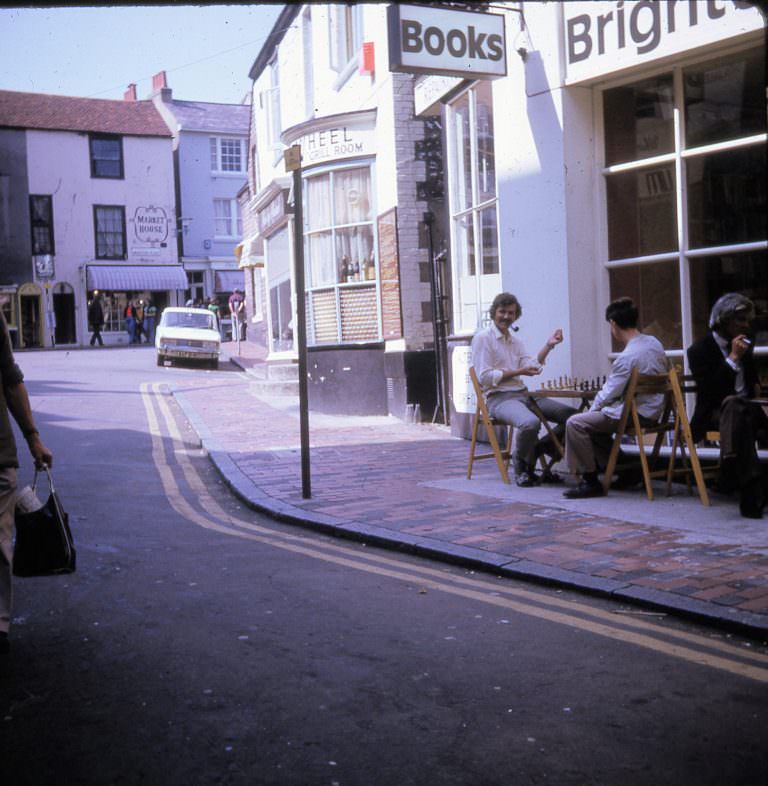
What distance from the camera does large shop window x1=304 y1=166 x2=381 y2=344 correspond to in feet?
52.0

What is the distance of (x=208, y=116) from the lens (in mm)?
50844

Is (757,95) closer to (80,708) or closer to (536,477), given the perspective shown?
(536,477)

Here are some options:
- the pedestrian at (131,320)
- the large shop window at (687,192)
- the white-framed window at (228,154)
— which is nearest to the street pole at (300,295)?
the large shop window at (687,192)

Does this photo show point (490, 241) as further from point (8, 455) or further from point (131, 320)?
point (131, 320)

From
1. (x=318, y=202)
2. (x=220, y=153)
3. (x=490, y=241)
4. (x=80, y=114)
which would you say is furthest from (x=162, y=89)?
(x=490, y=241)

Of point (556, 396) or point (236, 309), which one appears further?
point (236, 309)

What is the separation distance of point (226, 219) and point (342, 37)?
3473 centimetres

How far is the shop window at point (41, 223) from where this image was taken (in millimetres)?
43750

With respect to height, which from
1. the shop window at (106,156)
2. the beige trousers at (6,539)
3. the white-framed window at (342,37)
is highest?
the shop window at (106,156)

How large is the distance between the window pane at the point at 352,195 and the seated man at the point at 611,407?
8.44 m

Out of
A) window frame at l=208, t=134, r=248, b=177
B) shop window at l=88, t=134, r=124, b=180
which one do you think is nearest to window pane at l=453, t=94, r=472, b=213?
shop window at l=88, t=134, r=124, b=180

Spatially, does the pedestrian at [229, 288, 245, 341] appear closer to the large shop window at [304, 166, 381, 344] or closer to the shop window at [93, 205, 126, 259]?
the shop window at [93, 205, 126, 259]

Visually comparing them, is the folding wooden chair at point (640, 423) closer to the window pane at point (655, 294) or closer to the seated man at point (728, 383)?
the seated man at point (728, 383)

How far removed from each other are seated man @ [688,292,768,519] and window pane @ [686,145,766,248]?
2.83ft
